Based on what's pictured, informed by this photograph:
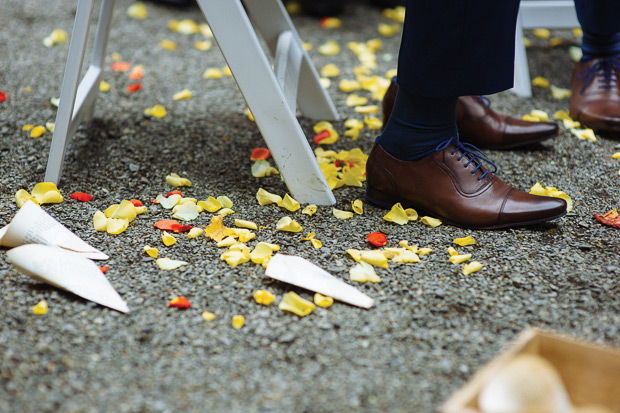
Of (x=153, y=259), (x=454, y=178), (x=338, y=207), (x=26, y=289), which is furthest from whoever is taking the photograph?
(x=338, y=207)

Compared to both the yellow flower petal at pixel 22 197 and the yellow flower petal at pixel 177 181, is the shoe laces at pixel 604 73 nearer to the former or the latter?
the yellow flower petal at pixel 177 181

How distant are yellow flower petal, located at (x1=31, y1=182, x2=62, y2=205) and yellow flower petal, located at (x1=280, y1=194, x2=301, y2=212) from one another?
23.4 inches

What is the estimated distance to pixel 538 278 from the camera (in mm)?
1207

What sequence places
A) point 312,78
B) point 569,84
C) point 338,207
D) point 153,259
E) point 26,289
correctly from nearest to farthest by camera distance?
point 26,289
point 153,259
point 338,207
point 312,78
point 569,84

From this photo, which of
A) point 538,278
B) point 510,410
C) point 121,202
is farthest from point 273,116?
point 510,410

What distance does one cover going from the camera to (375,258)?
4.11 feet

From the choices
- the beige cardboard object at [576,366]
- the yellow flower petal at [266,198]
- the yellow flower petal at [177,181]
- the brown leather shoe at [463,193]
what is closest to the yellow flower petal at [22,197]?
the yellow flower petal at [177,181]

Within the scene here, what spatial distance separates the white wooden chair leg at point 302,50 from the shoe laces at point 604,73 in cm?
88

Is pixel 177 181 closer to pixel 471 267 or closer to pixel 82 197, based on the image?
pixel 82 197

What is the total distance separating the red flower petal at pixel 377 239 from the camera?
1.33 meters

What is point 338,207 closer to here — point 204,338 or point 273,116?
point 273,116

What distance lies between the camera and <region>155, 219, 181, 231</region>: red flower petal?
4.57 ft

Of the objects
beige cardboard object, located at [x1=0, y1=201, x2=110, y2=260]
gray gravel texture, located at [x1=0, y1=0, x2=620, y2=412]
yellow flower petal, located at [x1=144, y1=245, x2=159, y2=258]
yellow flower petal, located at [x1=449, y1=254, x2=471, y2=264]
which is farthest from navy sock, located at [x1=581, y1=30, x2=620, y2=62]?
beige cardboard object, located at [x1=0, y1=201, x2=110, y2=260]

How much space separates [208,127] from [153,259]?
78 centimetres
